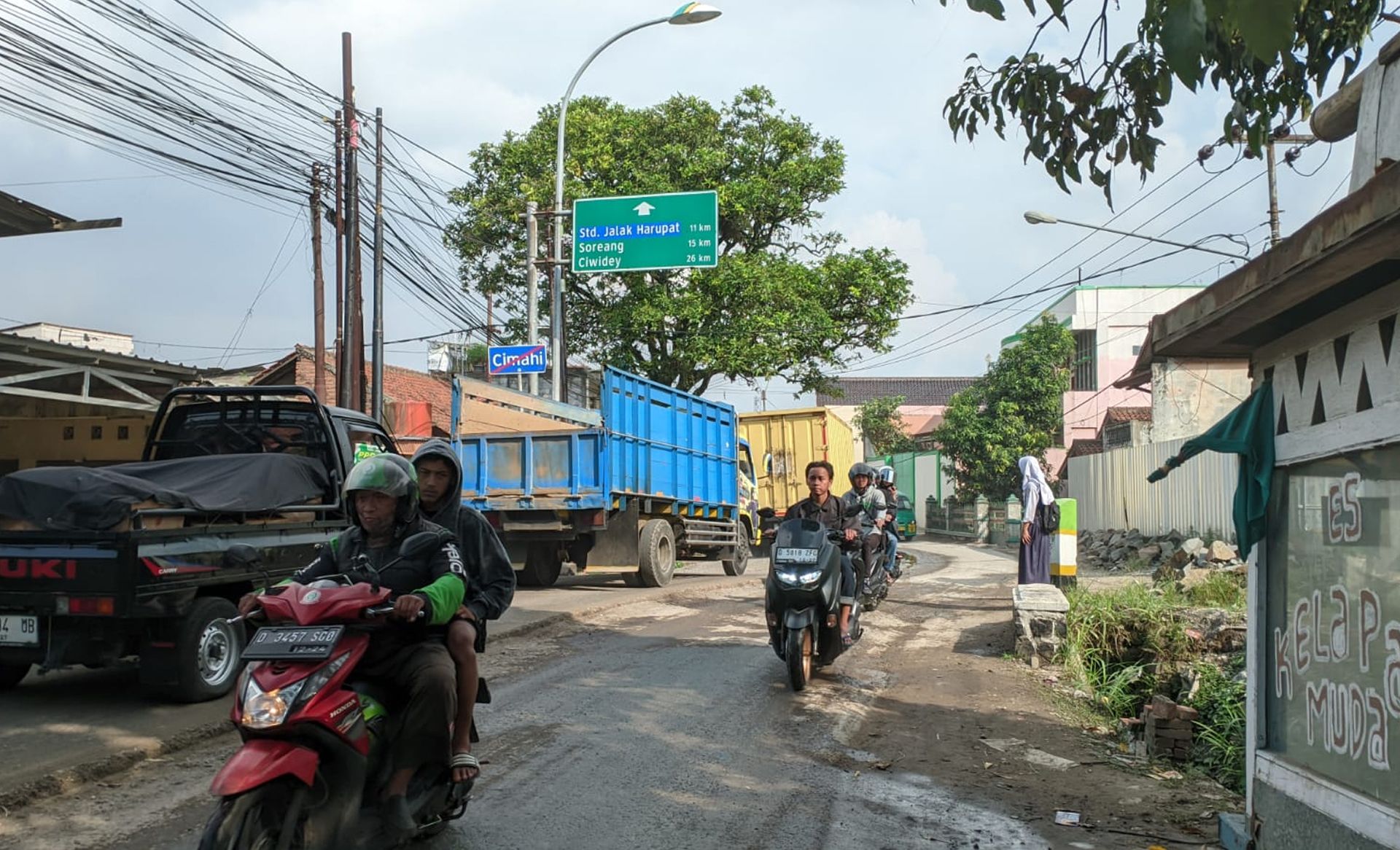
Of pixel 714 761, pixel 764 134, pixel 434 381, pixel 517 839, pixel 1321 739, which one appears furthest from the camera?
pixel 434 381

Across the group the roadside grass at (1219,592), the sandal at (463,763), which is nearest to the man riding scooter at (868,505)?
the roadside grass at (1219,592)

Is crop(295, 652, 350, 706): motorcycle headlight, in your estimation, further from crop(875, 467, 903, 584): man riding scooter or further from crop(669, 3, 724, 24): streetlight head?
crop(669, 3, 724, 24): streetlight head

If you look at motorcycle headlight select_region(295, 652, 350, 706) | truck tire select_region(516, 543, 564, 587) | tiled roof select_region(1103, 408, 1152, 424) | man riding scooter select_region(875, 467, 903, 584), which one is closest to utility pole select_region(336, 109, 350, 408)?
truck tire select_region(516, 543, 564, 587)

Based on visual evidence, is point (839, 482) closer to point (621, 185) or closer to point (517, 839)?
point (621, 185)

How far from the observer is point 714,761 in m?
5.68

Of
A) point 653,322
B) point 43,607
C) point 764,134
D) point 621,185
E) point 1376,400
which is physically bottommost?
point 43,607

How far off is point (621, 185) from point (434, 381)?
12402mm

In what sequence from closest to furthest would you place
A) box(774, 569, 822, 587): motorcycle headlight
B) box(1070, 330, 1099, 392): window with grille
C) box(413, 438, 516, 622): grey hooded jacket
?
box(413, 438, 516, 622): grey hooded jacket, box(774, 569, 822, 587): motorcycle headlight, box(1070, 330, 1099, 392): window with grille

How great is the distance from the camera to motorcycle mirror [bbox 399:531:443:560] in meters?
3.99

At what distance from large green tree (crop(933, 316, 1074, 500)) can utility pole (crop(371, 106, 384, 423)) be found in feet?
68.3

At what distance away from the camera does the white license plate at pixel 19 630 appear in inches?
246

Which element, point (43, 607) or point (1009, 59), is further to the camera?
point (43, 607)

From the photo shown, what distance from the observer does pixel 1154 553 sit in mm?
19688

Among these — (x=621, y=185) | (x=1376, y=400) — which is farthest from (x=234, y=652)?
(x=621, y=185)
